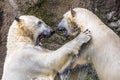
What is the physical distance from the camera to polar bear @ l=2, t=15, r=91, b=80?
466 inches

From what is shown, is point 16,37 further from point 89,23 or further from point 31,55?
point 89,23

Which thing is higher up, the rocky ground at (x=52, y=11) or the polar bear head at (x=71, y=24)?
the rocky ground at (x=52, y=11)

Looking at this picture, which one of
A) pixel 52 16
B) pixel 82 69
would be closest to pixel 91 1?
pixel 52 16

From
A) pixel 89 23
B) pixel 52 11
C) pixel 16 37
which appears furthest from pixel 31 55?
pixel 52 11

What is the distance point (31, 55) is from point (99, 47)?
111 cm

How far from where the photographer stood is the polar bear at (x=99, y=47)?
12.0 m

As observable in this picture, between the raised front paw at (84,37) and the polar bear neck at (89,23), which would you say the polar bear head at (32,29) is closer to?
the polar bear neck at (89,23)

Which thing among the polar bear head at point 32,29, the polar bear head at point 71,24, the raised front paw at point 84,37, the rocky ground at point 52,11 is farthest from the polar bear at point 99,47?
the rocky ground at point 52,11

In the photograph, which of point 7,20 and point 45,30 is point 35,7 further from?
point 45,30

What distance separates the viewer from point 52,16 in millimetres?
15945

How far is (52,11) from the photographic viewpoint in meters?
16.0

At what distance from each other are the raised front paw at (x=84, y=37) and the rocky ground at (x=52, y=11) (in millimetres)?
3439

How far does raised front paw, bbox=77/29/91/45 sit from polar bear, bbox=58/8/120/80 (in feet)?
0.35

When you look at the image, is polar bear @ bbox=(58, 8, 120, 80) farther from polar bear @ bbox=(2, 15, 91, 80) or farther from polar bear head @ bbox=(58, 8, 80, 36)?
polar bear @ bbox=(2, 15, 91, 80)
